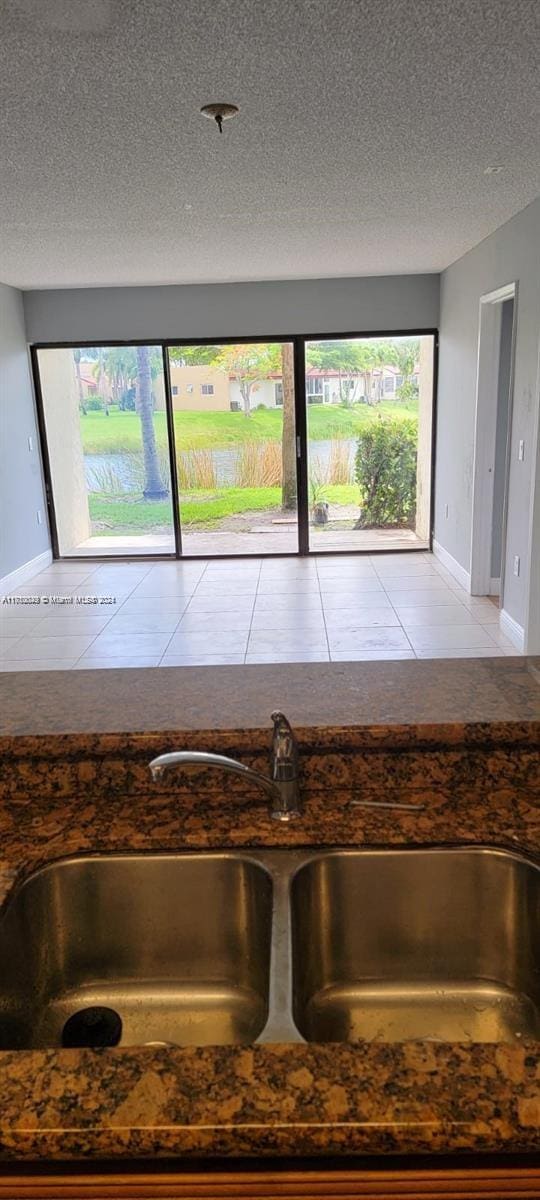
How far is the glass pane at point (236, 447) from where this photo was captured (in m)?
7.43

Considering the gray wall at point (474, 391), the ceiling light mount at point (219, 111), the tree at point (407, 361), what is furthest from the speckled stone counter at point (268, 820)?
the tree at point (407, 361)

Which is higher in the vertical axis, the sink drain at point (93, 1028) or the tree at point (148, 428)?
the tree at point (148, 428)

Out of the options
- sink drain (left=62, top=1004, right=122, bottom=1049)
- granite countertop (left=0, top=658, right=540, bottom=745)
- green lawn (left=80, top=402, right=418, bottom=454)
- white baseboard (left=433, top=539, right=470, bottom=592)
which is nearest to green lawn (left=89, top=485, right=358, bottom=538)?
green lawn (left=80, top=402, right=418, bottom=454)

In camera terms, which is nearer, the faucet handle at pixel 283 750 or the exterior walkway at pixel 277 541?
the faucet handle at pixel 283 750

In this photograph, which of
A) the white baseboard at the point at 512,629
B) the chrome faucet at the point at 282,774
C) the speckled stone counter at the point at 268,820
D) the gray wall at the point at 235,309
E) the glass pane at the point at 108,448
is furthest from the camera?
the glass pane at the point at 108,448

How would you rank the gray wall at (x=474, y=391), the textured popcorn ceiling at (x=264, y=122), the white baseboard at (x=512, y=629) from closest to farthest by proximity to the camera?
1. the textured popcorn ceiling at (x=264, y=122)
2. the gray wall at (x=474, y=391)
3. the white baseboard at (x=512, y=629)

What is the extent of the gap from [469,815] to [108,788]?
581 mm

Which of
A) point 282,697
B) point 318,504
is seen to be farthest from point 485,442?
point 282,697

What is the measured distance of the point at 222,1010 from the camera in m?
1.21

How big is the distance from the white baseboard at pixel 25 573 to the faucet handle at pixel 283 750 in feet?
18.5

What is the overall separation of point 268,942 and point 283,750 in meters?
0.27

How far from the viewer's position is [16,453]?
6.96 m

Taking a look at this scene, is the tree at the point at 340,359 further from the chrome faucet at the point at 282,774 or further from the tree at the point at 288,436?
the chrome faucet at the point at 282,774

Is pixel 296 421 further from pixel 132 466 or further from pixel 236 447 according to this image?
pixel 132 466
